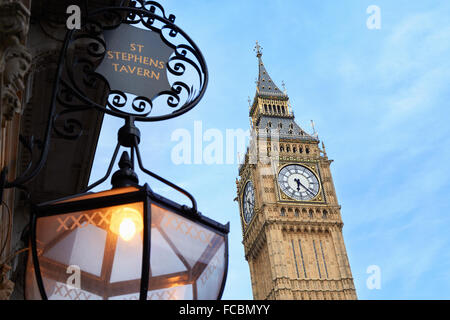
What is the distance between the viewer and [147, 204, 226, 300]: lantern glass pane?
2486mm

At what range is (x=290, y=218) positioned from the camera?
51.5 m

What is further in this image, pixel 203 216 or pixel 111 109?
pixel 111 109

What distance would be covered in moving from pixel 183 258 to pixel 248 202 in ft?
179

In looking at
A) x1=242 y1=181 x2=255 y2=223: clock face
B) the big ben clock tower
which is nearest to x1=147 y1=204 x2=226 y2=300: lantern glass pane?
the big ben clock tower

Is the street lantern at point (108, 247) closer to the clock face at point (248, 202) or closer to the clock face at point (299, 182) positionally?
the clock face at point (299, 182)

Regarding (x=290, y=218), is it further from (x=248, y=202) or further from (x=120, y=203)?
(x=120, y=203)

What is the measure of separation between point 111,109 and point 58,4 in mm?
1978

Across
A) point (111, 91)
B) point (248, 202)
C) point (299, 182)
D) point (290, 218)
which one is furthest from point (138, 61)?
point (248, 202)

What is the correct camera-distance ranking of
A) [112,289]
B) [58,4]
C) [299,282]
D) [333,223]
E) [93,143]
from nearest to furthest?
[112,289] → [58,4] → [93,143] → [299,282] → [333,223]

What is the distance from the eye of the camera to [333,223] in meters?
52.4

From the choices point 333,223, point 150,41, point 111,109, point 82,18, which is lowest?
point 111,109

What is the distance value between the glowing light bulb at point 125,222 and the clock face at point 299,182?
167ft
